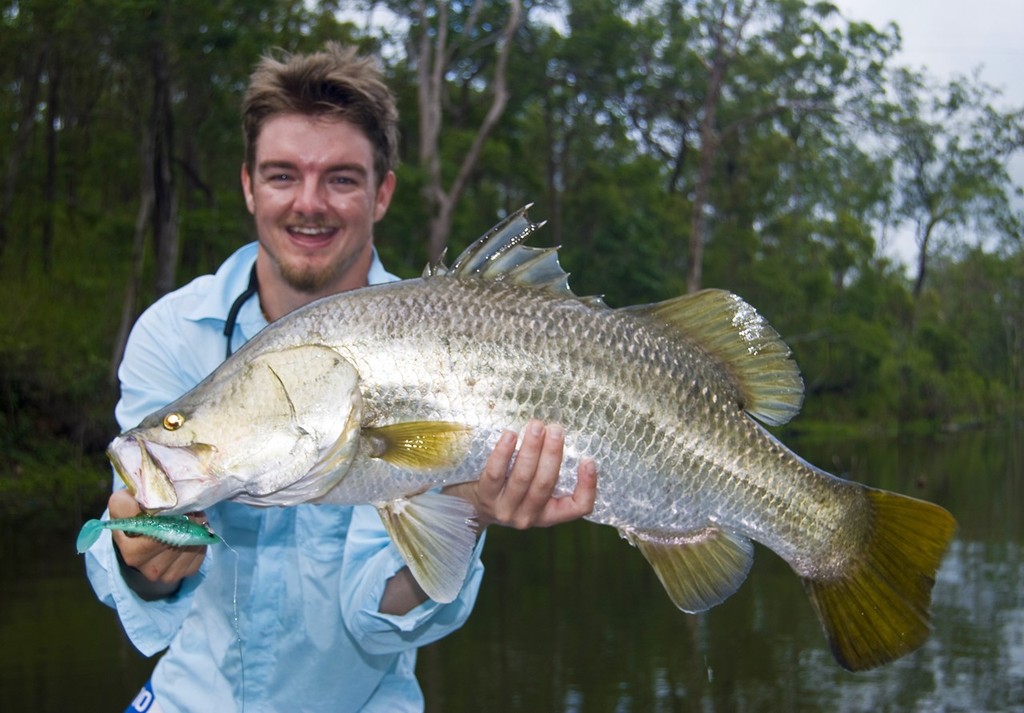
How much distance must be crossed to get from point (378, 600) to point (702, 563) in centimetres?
89

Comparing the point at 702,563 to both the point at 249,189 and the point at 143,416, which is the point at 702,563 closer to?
the point at 143,416

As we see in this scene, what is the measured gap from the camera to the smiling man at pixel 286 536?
275 cm

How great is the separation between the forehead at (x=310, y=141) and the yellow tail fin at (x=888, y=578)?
71.0 inches

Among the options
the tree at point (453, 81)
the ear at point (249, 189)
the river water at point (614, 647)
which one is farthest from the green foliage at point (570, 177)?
the ear at point (249, 189)

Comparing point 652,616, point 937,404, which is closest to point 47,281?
point 652,616

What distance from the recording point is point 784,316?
1331 inches

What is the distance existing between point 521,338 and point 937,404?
3887cm

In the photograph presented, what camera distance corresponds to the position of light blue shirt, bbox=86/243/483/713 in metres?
2.88

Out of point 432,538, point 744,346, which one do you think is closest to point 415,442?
point 432,538

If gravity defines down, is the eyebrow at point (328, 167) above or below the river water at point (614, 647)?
above

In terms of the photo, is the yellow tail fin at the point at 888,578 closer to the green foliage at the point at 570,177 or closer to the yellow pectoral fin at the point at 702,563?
the yellow pectoral fin at the point at 702,563

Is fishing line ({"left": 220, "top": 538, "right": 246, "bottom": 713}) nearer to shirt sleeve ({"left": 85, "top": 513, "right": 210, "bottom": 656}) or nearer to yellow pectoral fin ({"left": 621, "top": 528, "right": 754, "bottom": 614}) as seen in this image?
shirt sleeve ({"left": 85, "top": 513, "right": 210, "bottom": 656})

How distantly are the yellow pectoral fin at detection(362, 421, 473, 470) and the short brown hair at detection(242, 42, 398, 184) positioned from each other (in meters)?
1.36

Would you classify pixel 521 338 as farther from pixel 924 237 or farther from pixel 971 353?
pixel 971 353
